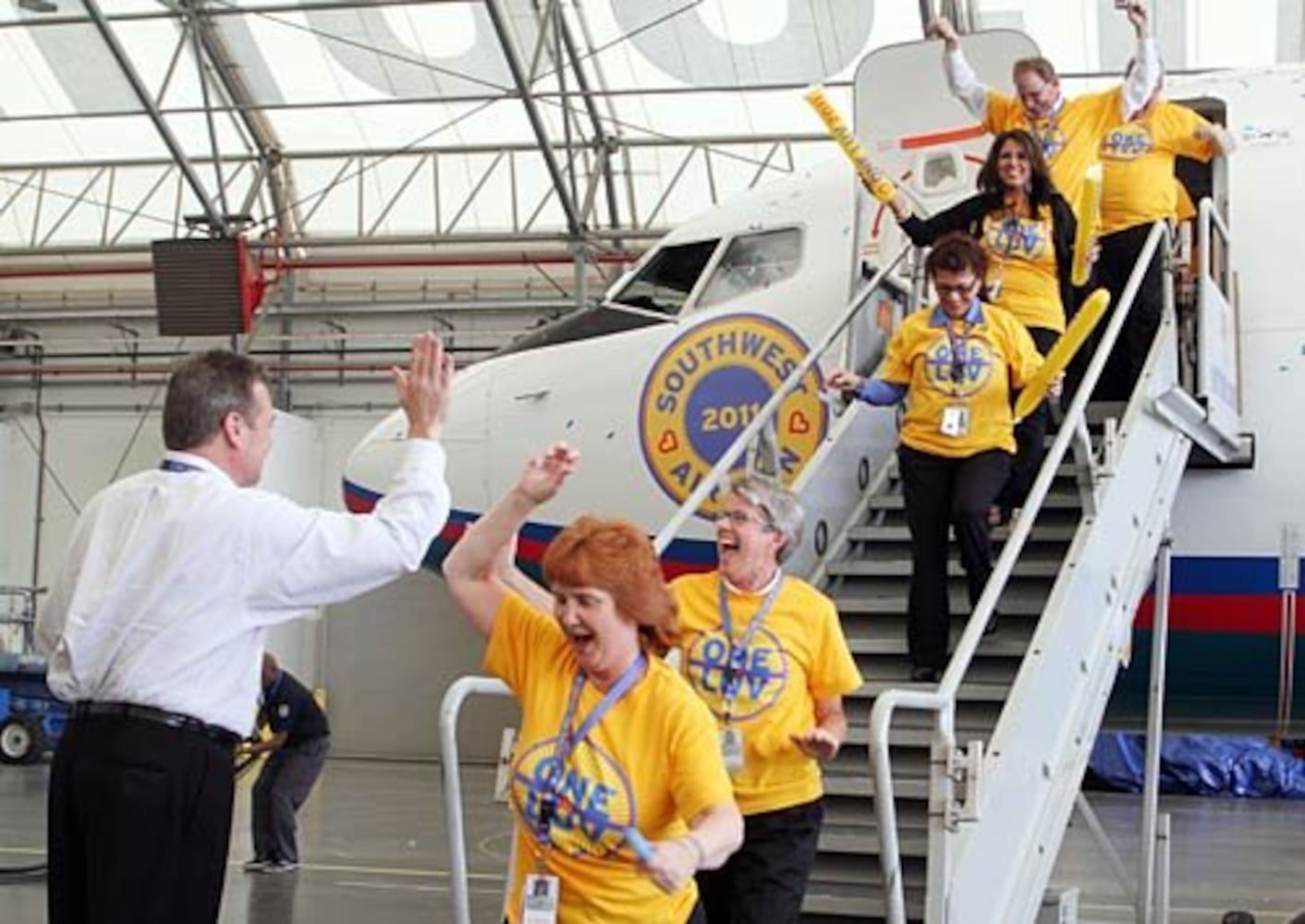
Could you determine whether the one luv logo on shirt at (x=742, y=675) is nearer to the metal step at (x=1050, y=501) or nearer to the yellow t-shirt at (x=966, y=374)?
the yellow t-shirt at (x=966, y=374)

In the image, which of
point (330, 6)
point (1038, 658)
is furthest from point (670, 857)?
point (330, 6)

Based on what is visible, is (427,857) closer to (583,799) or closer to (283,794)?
(283,794)

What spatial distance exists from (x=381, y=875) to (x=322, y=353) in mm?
14499

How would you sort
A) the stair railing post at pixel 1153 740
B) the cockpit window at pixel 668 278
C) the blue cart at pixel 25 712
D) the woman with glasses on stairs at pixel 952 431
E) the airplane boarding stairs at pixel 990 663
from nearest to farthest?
the airplane boarding stairs at pixel 990 663
the woman with glasses on stairs at pixel 952 431
the stair railing post at pixel 1153 740
the cockpit window at pixel 668 278
the blue cart at pixel 25 712

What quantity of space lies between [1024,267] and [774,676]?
3.42 m

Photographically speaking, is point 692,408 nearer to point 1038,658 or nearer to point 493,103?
point 1038,658

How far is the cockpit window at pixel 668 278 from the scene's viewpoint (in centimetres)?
1081

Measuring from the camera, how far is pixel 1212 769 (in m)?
19.2

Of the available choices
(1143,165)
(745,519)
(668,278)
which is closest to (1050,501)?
(1143,165)

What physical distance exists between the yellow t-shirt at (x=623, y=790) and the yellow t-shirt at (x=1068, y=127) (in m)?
5.30

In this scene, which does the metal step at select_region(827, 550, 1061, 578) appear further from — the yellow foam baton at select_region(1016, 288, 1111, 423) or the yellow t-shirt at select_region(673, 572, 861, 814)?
the yellow t-shirt at select_region(673, 572, 861, 814)

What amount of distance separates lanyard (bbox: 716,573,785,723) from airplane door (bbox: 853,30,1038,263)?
5281mm

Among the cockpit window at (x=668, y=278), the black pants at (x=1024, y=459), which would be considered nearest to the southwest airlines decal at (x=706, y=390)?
the cockpit window at (x=668, y=278)

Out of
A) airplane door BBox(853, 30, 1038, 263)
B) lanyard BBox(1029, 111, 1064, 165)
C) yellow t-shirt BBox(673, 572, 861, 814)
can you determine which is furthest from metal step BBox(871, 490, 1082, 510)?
yellow t-shirt BBox(673, 572, 861, 814)
